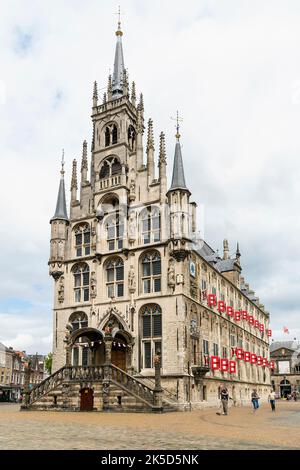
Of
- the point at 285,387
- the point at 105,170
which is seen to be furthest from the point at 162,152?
the point at 285,387

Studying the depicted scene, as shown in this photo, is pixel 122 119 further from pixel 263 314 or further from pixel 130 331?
pixel 263 314

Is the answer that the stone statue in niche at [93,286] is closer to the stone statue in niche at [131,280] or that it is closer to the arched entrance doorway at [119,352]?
the stone statue in niche at [131,280]

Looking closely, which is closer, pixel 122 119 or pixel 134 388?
pixel 134 388

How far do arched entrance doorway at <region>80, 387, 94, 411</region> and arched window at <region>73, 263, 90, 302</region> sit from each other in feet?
33.1

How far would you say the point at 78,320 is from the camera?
132 feet

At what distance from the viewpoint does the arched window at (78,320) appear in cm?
3978

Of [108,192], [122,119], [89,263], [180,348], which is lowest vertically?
[180,348]

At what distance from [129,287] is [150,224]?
5.33 m

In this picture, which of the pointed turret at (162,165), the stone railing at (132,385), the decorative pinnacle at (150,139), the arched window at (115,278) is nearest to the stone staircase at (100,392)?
the stone railing at (132,385)

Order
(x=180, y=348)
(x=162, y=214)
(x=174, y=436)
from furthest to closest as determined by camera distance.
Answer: (x=162, y=214) → (x=180, y=348) → (x=174, y=436)

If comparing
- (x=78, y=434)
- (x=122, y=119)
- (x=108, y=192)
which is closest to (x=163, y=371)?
(x=108, y=192)

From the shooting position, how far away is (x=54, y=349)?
4047 cm

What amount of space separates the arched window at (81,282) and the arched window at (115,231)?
3.07 metres
